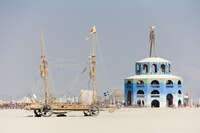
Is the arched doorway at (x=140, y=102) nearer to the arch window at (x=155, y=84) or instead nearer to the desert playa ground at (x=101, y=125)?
the arch window at (x=155, y=84)

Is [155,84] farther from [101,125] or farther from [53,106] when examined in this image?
[101,125]

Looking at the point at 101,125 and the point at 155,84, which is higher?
the point at 155,84

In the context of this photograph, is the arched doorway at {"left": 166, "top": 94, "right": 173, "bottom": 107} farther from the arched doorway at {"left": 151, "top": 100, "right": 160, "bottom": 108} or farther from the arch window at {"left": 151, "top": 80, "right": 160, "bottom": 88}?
the arch window at {"left": 151, "top": 80, "right": 160, "bottom": 88}

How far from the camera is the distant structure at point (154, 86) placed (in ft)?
282

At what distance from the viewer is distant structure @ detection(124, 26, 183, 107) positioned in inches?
3383

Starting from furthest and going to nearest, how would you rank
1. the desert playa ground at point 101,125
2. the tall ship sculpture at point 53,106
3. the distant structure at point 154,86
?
the distant structure at point 154,86, the tall ship sculpture at point 53,106, the desert playa ground at point 101,125

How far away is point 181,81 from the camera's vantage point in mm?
89000

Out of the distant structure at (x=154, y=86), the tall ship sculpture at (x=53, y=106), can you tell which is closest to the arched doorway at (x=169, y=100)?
the distant structure at (x=154, y=86)

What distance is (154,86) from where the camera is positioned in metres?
86.3

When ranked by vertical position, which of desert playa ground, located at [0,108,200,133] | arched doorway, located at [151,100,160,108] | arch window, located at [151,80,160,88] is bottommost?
desert playa ground, located at [0,108,200,133]

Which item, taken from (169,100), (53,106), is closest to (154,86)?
(169,100)

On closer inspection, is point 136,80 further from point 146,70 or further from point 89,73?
point 89,73

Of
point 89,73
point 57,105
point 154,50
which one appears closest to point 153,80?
point 154,50

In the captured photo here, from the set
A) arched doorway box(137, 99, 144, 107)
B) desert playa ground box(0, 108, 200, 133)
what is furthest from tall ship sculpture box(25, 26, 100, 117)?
arched doorway box(137, 99, 144, 107)
